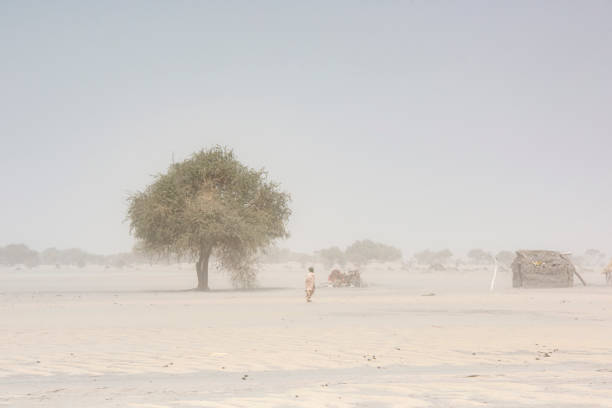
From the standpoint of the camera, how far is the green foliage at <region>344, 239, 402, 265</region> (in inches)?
5295

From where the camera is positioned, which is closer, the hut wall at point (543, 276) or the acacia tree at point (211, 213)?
the acacia tree at point (211, 213)

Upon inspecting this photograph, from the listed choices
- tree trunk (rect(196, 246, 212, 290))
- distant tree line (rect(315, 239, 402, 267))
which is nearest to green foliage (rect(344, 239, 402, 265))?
distant tree line (rect(315, 239, 402, 267))

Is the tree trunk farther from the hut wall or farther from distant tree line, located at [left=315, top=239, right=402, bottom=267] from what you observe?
distant tree line, located at [left=315, top=239, right=402, bottom=267]

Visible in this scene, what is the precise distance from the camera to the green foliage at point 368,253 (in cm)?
13450

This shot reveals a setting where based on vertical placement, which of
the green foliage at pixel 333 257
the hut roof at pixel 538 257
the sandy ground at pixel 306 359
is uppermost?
the green foliage at pixel 333 257

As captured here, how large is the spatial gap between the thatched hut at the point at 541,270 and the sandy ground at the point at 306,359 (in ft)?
65.7

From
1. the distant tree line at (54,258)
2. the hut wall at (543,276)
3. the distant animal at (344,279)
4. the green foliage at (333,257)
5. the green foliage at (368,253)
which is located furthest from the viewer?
the distant tree line at (54,258)

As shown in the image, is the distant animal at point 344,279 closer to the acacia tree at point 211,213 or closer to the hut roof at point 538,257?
the acacia tree at point 211,213

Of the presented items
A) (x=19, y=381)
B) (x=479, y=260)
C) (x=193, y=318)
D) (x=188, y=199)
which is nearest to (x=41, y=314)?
(x=193, y=318)

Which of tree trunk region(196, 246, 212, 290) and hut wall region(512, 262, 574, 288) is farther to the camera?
hut wall region(512, 262, 574, 288)

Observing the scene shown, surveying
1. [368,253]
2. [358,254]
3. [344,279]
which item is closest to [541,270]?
[344,279]

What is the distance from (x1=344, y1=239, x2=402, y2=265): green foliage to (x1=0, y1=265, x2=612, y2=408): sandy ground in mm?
110800

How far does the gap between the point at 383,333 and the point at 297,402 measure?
27.8ft

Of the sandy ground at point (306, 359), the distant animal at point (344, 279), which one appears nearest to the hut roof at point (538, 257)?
the distant animal at point (344, 279)
